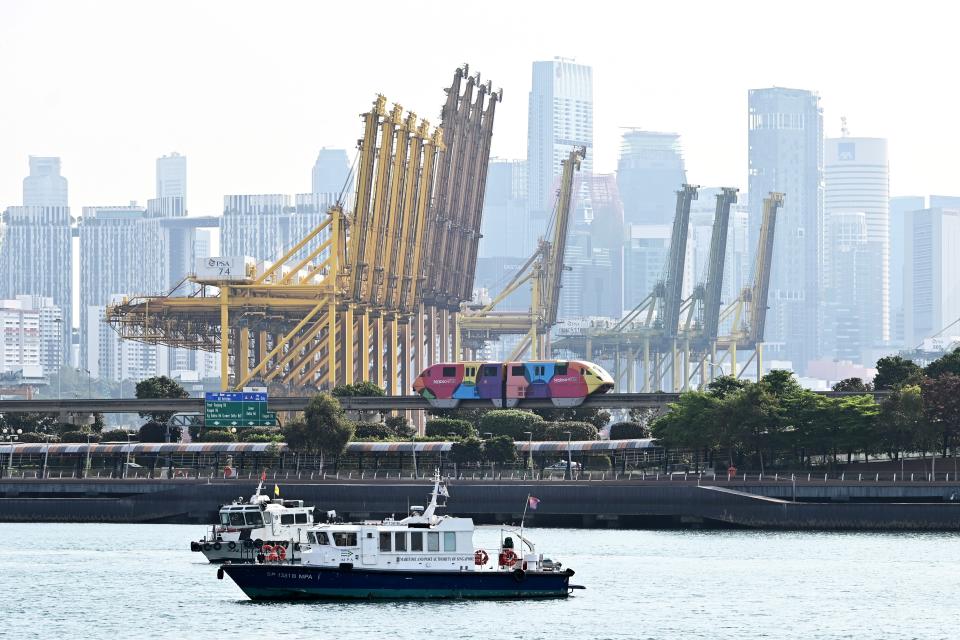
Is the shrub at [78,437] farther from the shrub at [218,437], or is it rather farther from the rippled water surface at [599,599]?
the rippled water surface at [599,599]

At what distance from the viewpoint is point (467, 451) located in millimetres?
135125

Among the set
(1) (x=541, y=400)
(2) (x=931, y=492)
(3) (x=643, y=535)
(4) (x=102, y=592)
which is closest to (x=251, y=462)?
(1) (x=541, y=400)

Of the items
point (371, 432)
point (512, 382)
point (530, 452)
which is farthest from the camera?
point (512, 382)

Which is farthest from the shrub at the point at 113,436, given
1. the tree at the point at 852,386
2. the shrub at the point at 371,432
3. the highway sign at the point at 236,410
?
the tree at the point at 852,386

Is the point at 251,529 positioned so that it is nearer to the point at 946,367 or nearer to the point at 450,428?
the point at 450,428

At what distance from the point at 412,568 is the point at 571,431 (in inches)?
2940

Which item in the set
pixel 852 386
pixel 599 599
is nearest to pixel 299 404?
pixel 852 386

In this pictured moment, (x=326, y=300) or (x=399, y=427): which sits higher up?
(x=326, y=300)

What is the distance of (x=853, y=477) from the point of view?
4631 inches

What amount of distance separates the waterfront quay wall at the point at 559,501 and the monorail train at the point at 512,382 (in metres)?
30.7

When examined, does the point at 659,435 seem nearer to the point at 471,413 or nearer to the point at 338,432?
the point at 338,432

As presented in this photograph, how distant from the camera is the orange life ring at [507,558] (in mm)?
75625

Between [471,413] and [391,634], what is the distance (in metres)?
104

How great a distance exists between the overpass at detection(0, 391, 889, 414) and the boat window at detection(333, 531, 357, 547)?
75.4 metres
